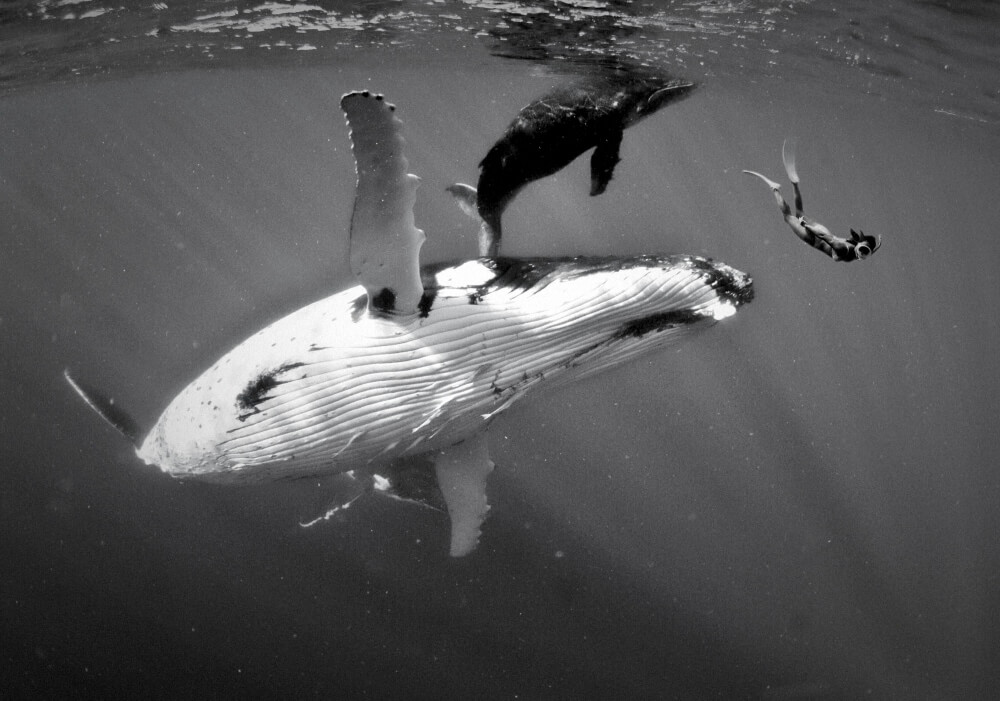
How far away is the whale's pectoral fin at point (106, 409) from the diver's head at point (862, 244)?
15.1ft

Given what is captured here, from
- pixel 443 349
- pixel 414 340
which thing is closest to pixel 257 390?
pixel 414 340

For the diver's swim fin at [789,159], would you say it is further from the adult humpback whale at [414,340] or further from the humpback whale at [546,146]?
the humpback whale at [546,146]

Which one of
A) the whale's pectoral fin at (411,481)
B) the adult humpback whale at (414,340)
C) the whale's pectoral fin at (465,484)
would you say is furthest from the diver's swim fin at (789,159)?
the whale's pectoral fin at (411,481)

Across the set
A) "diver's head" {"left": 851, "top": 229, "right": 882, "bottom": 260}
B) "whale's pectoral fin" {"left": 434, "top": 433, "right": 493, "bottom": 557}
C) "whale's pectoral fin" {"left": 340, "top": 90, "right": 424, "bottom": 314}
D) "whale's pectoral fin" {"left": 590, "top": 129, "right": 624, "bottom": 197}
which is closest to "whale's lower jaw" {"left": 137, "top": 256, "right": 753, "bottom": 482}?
"whale's pectoral fin" {"left": 340, "top": 90, "right": 424, "bottom": 314}

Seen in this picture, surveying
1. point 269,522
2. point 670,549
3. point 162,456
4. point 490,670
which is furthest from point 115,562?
point 162,456

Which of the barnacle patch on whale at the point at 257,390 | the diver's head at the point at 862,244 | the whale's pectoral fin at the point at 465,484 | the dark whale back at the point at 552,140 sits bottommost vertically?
the whale's pectoral fin at the point at 465,484

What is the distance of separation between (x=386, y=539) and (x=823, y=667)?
45.0ft

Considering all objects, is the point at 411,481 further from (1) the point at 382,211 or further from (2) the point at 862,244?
(2) the point at 862,244

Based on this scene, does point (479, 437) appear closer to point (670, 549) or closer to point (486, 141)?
point (670, 549)

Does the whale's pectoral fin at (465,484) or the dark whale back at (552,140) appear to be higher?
the dark whale back at (552,140)

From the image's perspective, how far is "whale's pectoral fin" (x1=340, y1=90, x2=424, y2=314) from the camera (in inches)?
95.3

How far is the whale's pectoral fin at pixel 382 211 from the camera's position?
2.42 meters

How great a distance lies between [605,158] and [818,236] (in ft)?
5.86

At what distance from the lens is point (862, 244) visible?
3.25 meters
